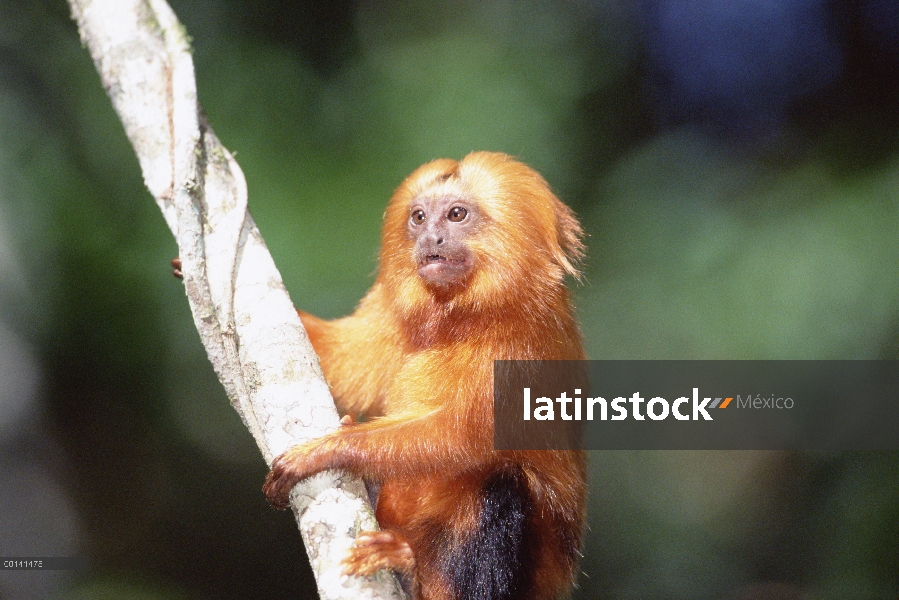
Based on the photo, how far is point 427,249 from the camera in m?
2.33

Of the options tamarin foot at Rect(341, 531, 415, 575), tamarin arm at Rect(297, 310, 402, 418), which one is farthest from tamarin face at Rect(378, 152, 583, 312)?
tamarin foot at Rect(341, 531, 415, 575)

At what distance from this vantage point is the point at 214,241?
5.89ft

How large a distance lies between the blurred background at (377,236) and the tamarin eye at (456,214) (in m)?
1.26

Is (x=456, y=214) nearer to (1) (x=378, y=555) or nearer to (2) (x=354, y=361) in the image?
(2) (x=354, y=361)

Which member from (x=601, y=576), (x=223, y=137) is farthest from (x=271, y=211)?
(x=601, y=576)

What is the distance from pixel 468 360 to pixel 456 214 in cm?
50

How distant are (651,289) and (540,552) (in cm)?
217

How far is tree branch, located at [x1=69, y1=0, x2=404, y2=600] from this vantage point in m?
1.71

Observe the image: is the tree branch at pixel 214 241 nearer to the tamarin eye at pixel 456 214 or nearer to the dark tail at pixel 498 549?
the dark tail at pixel 498 549

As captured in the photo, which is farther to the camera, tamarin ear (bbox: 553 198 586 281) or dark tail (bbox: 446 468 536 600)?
tamarin ear (bbox: 553 198 586 281)

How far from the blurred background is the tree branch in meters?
1.66

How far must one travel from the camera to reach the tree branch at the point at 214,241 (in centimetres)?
171

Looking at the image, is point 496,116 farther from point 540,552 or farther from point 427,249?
point 540,552

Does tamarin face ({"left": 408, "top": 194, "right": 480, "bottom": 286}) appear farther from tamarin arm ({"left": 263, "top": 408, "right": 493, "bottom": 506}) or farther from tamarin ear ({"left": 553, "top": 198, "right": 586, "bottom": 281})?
tamarin arm ({"left": 263, "top": 408, "right": 493, "bottom": 506})
